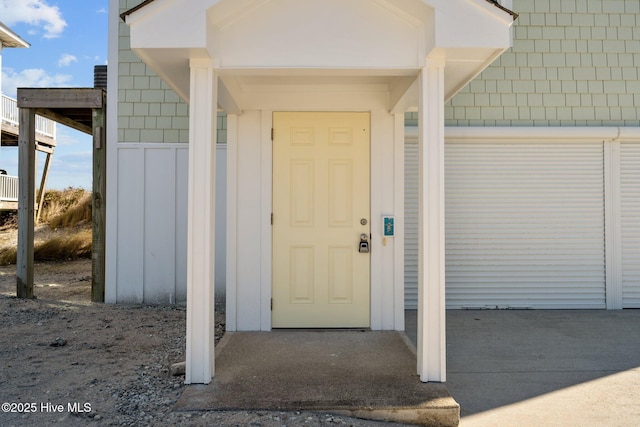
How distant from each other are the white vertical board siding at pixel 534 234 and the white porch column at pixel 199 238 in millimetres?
4015

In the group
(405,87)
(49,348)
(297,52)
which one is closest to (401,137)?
(405,87)

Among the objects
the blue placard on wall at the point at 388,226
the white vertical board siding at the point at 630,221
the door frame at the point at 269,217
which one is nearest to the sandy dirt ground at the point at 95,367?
the door frame at the point at 269,217

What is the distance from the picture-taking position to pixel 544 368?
162 inches

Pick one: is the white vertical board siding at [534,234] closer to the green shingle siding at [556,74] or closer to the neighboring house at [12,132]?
the green shingle siding at [556,74]

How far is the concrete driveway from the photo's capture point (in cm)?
326

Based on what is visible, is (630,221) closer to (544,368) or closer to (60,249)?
(544,368)

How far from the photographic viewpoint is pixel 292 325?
4.96 m

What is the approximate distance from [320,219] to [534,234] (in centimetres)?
337

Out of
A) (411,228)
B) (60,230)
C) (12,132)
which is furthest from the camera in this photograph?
(12,132)

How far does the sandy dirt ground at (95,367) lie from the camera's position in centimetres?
301

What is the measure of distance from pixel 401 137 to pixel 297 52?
184 centimetres

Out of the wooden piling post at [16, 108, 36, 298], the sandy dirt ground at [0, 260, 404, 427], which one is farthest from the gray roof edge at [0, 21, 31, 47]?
the sandy dirt ground at [0, 260, 404, 427]

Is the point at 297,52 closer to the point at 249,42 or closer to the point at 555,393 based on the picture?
the point at 249,42

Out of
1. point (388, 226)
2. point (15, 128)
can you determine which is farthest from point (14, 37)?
point (388, 226)
